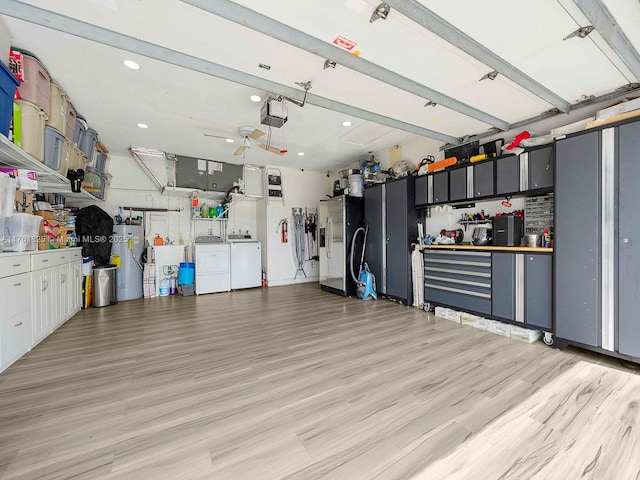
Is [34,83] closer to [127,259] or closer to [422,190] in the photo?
[127,259]

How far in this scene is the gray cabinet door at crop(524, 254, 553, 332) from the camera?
106 inches

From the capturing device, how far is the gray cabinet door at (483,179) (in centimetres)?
329

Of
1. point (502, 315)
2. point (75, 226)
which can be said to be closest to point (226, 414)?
point (502, 315)

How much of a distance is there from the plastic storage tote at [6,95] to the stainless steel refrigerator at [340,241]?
13.5 feet

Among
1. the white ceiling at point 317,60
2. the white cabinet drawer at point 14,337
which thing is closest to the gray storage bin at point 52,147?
the white ceiling at point 317,60

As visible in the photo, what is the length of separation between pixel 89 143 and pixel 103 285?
7.29 feet

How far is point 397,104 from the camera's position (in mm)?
3023

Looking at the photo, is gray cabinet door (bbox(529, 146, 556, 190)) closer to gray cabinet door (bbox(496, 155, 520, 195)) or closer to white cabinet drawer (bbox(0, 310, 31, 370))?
gray cabinet door (bbox(496, 155, 520, 195))

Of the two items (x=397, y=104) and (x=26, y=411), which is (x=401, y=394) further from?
(x=397, y=104)

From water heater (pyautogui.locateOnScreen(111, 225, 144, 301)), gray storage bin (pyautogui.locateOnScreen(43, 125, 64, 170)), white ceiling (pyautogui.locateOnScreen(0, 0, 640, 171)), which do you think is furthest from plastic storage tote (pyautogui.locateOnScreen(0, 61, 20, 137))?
water heater (pyautogui.locateOnScreen(111, 225, 144, 301))

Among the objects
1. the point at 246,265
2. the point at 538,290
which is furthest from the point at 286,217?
the point at 538,290

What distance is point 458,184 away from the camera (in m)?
3.63

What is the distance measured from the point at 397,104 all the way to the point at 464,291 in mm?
2520

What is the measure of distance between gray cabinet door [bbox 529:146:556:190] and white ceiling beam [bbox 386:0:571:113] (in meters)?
0.53
